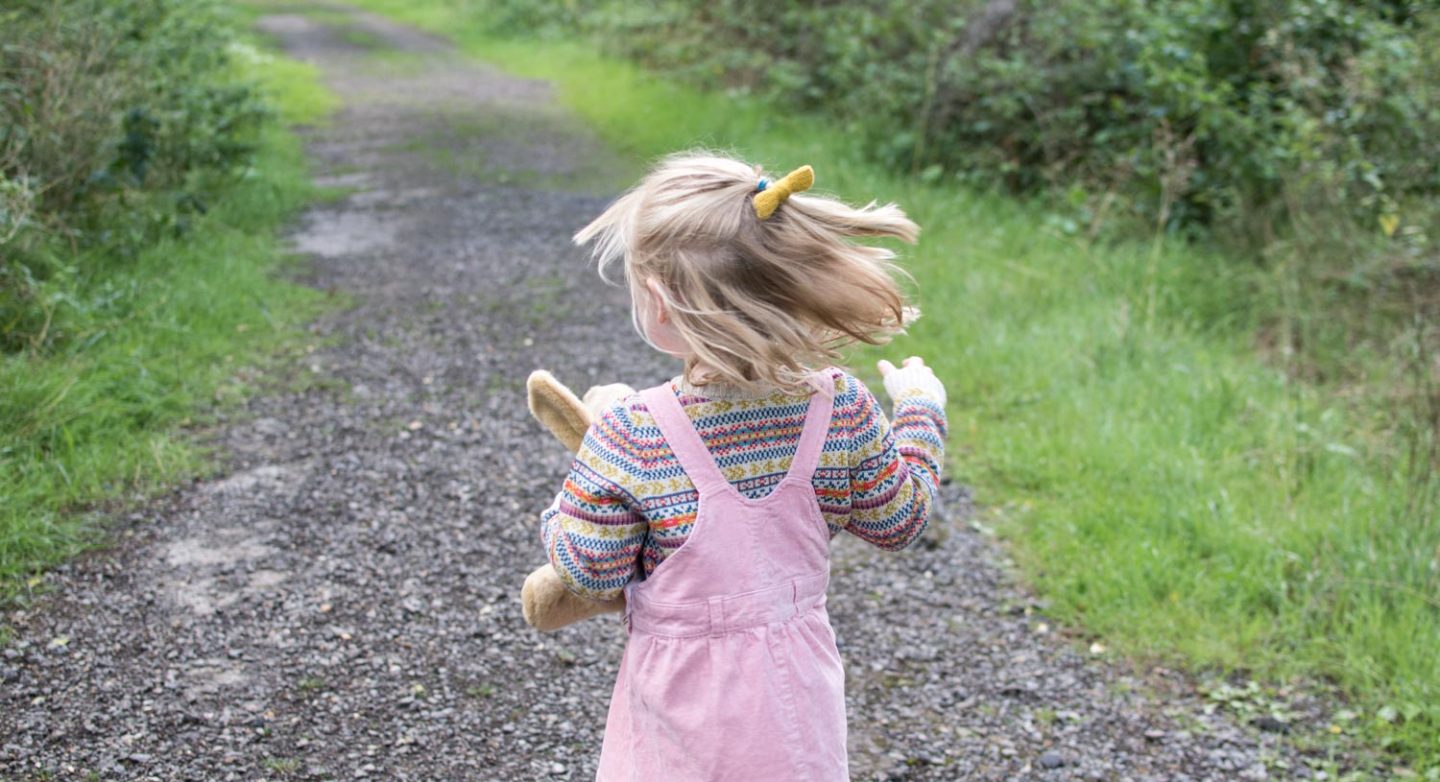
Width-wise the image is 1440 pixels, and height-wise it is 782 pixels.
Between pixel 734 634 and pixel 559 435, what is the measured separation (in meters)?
0.44

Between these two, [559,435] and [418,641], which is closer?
[559,435]

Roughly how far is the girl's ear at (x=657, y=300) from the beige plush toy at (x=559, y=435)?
0.52ft

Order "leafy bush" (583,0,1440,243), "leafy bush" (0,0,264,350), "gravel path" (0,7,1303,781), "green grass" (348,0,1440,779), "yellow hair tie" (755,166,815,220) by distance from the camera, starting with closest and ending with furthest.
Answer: "yellow hair tie" (755,166,815,220), "gravel path" (0,7,1303,781), "green grass" (348,0,1440,779), "leafy bush" (0,0,264,350), "leafy bush" (583,0,1440,243)

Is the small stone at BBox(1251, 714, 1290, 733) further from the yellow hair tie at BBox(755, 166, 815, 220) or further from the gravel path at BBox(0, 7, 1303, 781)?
the yellow hair tie at BBox(755, 166, 815, 220)

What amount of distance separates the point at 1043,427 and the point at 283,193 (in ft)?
18.2

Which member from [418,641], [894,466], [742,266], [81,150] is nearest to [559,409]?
[742,266]

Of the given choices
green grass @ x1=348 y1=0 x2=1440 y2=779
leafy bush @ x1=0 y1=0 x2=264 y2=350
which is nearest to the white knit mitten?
green grass @ x1=348 y1=0 x2=1440 y2=779

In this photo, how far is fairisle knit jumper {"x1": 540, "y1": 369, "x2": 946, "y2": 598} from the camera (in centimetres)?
178

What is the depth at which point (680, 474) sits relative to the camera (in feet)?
5.85

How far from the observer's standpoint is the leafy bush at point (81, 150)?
493 centimetres

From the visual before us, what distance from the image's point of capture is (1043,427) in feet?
16.3

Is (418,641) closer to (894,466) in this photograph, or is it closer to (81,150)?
(894,466)

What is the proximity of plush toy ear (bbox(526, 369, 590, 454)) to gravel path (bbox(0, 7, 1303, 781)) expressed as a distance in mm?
1258

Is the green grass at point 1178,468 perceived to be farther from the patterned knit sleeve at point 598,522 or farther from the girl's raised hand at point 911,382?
the patterned knit sleeve at point 598,522
